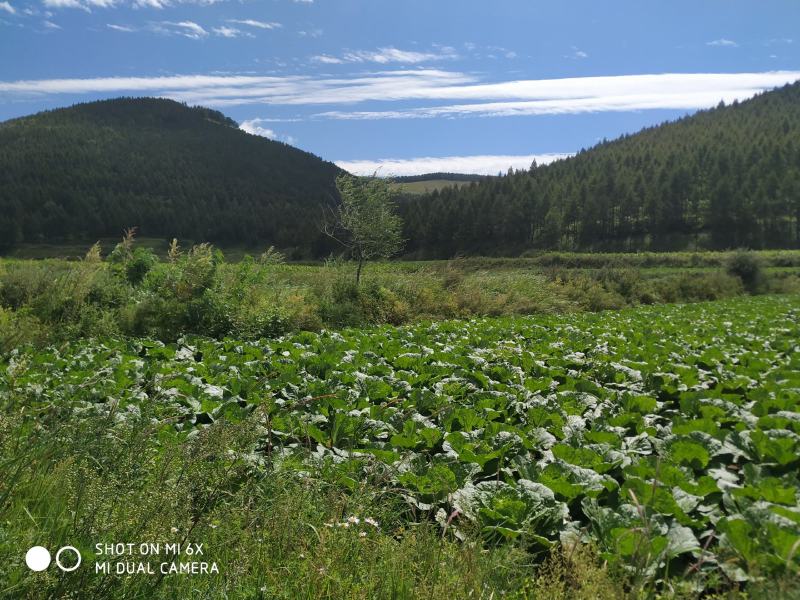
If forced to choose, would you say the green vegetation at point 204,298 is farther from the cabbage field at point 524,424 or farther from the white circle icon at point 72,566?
the white circle icon at point 72,566

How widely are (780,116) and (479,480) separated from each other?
168 meters

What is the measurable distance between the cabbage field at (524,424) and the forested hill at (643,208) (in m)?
77.7

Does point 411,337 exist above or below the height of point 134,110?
below

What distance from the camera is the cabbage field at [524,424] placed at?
2.98m

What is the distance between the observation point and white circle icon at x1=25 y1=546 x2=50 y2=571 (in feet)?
7.11

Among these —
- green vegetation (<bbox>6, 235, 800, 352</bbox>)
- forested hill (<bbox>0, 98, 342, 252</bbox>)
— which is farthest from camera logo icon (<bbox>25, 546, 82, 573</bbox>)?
forested hill (<bbox>0, 98, 342, 252</bbox>)

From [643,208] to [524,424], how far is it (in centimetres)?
9622

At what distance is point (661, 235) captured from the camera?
A: 8800cm

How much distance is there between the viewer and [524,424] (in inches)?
204

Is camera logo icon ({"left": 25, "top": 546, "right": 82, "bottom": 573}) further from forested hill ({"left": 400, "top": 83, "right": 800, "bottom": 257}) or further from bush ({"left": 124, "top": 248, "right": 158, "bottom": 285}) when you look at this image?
forested hill ({"left": 400, "top": 83, "right": 800, "bottom": 257})

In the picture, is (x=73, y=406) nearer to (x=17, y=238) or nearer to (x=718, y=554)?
(x=718, y=554)

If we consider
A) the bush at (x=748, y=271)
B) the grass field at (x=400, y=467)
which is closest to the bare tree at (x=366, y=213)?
the grass field at (x=400, y=467)

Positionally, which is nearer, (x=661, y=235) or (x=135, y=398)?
(x=135, y=398)

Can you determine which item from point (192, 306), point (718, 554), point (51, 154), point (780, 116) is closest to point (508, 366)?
point (718, 554)
